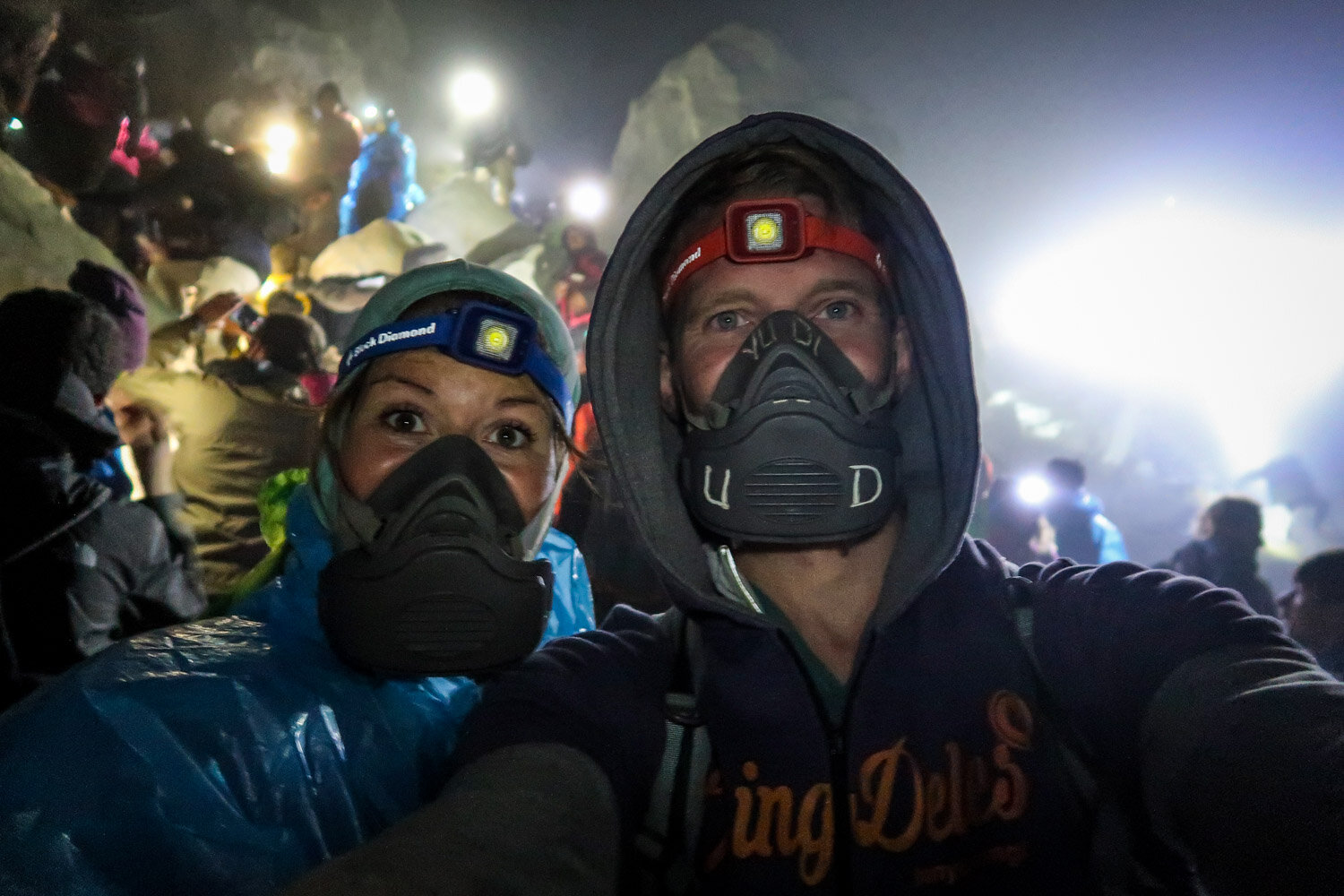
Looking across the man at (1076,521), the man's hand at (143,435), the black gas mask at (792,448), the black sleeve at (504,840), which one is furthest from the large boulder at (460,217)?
the black sleeve at (504,840)

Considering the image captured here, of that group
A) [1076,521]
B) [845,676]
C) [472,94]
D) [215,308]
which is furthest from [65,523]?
[472,94]

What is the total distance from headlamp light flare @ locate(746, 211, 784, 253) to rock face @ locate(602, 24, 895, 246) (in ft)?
75.4

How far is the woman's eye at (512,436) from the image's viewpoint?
205 centimetres

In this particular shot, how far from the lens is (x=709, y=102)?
958 inches

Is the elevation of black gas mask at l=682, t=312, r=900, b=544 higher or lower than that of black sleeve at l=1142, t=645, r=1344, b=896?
higher

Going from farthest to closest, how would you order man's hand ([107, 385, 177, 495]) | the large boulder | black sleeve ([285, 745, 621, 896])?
1. the large boulder
2. man's hand ([107, 385, 177, 495])
3. black sleeve ([285, 745, 621, 896])

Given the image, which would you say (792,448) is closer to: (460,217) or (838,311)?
(838,311)

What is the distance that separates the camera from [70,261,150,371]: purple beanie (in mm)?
4582

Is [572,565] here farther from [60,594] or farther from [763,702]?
[60,594]

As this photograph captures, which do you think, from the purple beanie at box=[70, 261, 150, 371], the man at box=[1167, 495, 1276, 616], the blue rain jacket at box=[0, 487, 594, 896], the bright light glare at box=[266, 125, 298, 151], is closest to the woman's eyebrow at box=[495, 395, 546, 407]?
the blue rain jacket at box=[0, 487, 594, 896]

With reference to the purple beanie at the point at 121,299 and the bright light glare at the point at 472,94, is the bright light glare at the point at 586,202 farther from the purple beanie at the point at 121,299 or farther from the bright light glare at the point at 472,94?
the purple beanie at the point at 121,299

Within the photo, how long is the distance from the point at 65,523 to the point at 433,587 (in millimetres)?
2001

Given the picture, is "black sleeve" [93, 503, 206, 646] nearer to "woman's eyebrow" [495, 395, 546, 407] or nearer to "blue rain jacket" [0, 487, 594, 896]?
"blue rain jacket" [0, 487, 594, 896]

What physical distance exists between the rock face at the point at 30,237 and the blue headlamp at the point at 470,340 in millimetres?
6512
